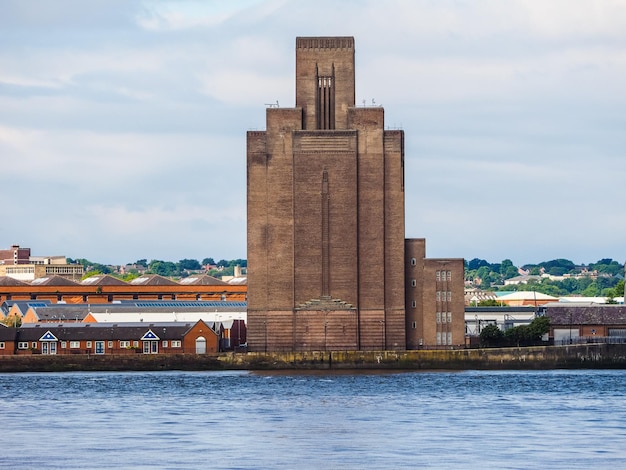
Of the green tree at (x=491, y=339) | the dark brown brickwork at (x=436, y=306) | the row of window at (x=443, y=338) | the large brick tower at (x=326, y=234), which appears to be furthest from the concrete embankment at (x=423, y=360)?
the green tree at (x=491, y=339)

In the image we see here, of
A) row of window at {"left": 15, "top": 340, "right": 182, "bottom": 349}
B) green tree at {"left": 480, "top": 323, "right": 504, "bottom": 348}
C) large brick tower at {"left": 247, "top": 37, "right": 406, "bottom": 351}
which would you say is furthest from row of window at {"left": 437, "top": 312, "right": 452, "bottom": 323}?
row of window at {"left": 15, "top": 340, "right": 182, "bottom": 349}

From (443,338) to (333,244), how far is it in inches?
452

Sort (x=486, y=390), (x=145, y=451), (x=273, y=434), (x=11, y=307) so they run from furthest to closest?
(x=11, y=307) < (x=486, y=390) < (x=273, y=434) < (x=145, y=451)

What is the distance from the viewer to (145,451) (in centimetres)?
5294

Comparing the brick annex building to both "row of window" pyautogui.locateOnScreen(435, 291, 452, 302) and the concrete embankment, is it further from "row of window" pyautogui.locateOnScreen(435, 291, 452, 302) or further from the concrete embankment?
the concrete embankment

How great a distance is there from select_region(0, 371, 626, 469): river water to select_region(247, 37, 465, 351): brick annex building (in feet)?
60.1

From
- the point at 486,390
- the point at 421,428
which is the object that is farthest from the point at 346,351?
the point at 421,428

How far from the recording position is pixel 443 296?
120 metres

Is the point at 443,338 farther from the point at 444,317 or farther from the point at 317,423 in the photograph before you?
the point at 317,423

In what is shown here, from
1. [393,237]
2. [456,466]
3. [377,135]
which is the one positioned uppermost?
[377,135]

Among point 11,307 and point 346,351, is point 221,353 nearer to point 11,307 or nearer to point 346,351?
point 346,351

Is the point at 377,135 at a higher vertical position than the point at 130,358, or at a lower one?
higher

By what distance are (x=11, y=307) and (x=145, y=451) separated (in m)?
118

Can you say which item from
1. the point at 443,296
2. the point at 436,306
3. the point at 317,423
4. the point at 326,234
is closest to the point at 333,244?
the point at 326,234
